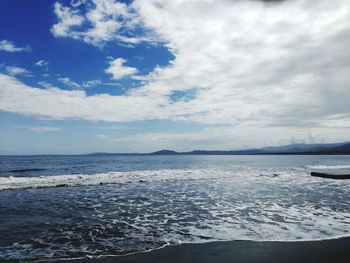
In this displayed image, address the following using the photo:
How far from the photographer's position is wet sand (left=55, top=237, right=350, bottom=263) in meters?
7.70

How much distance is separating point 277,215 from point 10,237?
10.8 meters

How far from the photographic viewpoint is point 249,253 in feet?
26.9

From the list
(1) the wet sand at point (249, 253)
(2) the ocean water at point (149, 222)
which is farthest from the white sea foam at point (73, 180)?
(1) the wet sand at point (249, 253)

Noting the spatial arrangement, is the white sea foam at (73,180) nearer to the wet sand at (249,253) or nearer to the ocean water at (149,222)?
the ocean water at (149,222)

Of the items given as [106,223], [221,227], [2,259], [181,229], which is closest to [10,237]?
[2,259]

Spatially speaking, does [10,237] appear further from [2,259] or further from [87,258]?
[87,258]


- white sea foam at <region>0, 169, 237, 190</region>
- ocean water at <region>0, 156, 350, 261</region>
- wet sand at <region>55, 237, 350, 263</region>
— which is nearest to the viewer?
wet sand at <region>55, 237, 350, 263</region>

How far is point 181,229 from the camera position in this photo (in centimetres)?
1115

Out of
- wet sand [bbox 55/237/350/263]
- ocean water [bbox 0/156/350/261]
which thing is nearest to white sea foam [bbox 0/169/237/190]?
ocean water [bbox 0/156/350/261]

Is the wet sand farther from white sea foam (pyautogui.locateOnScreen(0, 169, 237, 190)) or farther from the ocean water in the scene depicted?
white sea foam (pyautogui.locateOnScreen(0, 169, 237, 190))

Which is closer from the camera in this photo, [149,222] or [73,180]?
[149,222]

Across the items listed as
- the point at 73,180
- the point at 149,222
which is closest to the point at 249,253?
the point at 149,222

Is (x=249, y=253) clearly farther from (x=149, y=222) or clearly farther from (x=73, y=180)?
(x=73, y=180)

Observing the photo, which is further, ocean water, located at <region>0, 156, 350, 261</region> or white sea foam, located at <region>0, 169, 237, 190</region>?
white sea foam, located at <region>0, 169, 237, 190</region>
